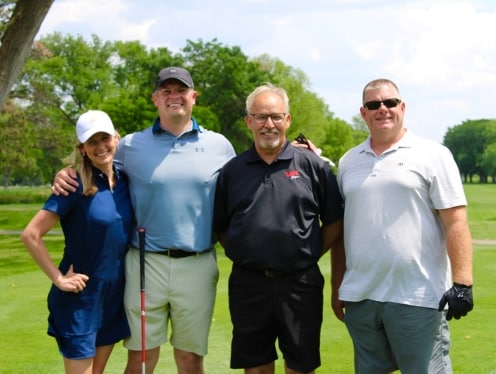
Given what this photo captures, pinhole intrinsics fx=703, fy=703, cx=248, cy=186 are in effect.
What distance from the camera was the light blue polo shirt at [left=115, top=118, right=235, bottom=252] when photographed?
5.36 m

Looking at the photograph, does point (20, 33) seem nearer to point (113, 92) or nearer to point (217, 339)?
point (217, 339)

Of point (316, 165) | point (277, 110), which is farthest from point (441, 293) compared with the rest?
point (277, 110)

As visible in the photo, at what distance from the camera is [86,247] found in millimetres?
4973

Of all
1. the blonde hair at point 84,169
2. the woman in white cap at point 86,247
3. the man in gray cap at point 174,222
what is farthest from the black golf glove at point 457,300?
the blonde hair at point 84,169

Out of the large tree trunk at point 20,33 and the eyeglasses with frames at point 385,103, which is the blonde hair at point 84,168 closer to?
the eyeglasses with frames at point 385,103

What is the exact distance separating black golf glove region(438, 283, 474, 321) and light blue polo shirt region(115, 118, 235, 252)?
6.11 ft

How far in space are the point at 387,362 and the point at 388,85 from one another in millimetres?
1961

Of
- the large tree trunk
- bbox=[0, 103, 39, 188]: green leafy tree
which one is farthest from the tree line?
the large tree trunk

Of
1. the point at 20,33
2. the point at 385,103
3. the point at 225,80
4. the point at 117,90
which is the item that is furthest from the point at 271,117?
the point at 117,90

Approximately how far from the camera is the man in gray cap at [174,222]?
5.38m

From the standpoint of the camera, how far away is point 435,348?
15.8ft

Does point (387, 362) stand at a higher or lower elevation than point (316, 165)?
lower

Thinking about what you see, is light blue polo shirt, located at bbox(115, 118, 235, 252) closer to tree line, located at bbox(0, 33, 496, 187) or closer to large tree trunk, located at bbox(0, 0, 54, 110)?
large tree trunk, located at bbox(0, 0, 54, 110)

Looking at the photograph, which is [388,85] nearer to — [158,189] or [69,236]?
[158,189]
